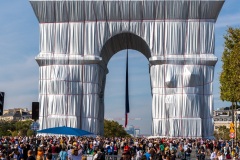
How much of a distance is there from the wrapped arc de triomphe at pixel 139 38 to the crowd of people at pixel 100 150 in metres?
5.05

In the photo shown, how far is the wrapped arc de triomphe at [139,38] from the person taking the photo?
A: 164 feet

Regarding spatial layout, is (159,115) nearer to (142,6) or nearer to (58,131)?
(142,6)

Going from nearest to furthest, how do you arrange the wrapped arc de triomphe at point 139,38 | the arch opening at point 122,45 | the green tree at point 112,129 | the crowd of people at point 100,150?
the crowd of people at point 100,150 < the wrapped arc de triomphe at point 139,38 < the arch opening at point 122,45 < the green tree at point 112,129

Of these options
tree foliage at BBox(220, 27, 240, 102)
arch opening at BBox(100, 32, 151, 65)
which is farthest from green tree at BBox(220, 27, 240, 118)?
arch opening at BBox(100, 32, 151, 65)

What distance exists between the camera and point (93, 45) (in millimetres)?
51281

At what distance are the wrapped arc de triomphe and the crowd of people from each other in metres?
5.05

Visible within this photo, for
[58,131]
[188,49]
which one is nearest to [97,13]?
[188,49]

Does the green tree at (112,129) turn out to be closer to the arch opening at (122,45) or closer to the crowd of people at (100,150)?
the arch opening at (122,45)

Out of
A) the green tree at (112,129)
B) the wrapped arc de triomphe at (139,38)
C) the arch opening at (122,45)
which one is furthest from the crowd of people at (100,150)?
the green tree at (112,129)

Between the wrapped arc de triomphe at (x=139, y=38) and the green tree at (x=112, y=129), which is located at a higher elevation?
the wrapped arc de triomphe at (x=139, y=38)

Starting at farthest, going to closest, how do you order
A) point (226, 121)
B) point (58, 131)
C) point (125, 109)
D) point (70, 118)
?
point (226, 121) → point (125, 109) → point (70, 118) → point (58, 131)

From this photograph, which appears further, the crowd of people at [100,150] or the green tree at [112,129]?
the green tree at [112,129]

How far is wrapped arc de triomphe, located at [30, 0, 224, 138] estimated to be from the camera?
49906mm

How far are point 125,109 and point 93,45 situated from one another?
9.22 meters
